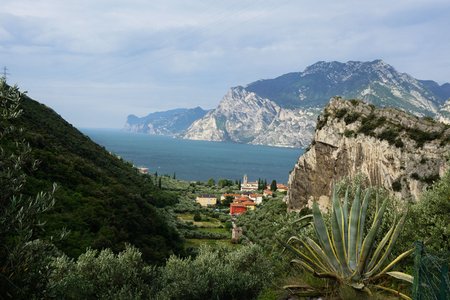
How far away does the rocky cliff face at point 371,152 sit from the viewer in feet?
124

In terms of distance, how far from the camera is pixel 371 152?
44938 mm

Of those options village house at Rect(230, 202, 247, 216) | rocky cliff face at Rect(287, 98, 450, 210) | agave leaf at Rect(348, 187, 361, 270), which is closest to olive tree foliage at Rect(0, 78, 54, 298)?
agave leaf at Rect(348, 187, 361, 270)

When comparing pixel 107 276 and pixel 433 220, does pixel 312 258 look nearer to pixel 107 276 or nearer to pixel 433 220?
pixel 433 220

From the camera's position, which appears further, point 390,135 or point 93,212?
point 390,135

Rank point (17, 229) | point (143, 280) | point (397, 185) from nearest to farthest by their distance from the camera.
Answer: point (17, 229) < point (143, 280) < point (397, 185)

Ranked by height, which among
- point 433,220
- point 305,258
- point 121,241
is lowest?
point 121,241

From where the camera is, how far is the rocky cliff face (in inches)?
1491

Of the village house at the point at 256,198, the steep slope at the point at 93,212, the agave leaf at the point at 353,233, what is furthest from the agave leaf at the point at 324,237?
the village house at the point at 256,198

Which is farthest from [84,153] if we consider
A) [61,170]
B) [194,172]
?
[194,172]

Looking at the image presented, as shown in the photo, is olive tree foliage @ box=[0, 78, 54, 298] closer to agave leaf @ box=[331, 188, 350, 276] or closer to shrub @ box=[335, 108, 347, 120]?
agave leaf @ box=[331, 188, 350, 276]

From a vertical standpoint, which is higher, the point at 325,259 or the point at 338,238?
the point at 338,238

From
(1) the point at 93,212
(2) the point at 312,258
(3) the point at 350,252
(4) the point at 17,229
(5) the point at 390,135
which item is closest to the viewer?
(4) the point at 17,229

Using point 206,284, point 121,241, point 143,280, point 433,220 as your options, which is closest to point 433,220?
point 433,220

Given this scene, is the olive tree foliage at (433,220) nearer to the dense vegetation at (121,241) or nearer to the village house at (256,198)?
the dense vegetation at (121,241)
